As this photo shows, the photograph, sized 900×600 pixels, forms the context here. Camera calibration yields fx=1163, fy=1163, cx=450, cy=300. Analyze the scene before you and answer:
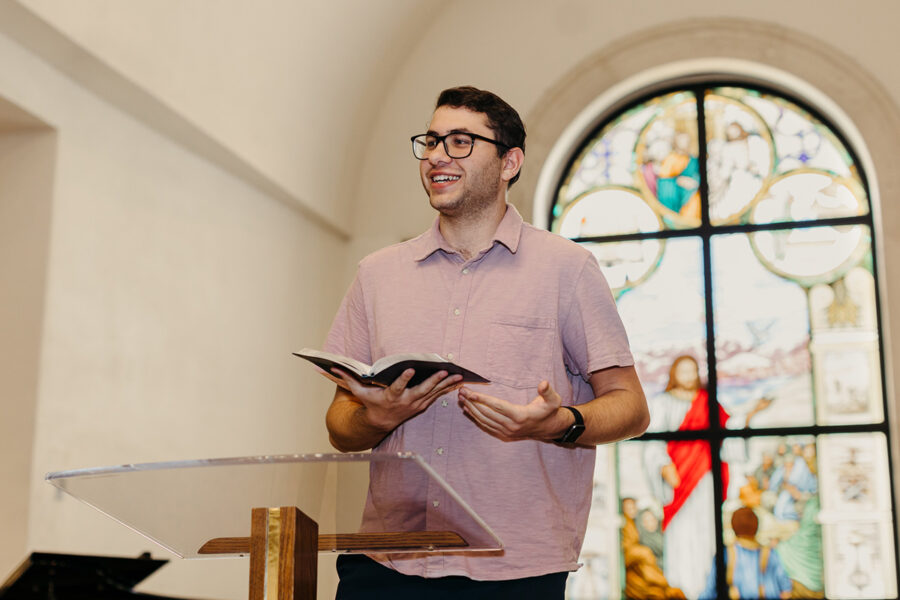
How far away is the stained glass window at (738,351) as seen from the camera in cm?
649

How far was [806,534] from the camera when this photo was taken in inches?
254

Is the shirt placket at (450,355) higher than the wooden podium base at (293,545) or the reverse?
higher

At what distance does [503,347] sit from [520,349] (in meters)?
0.04

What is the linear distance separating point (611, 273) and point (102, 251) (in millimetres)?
3369

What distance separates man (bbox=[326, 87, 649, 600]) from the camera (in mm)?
2258

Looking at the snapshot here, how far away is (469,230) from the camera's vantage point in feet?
8.84

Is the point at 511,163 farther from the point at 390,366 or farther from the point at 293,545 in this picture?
the point at 293,545

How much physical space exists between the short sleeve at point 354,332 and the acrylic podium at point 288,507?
2.77ft

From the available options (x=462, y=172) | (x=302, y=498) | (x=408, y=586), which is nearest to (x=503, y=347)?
(x=462, y=172)

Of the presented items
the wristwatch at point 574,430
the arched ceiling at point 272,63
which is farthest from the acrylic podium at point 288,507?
the arched ceiling at point 272,63

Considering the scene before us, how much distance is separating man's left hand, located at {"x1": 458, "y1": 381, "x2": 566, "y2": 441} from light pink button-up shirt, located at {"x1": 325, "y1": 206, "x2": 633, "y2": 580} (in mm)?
160

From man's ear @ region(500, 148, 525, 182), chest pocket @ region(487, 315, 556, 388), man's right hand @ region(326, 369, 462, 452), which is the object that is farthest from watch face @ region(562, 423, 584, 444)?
man's ear @ region(500, 148, 525, 182)

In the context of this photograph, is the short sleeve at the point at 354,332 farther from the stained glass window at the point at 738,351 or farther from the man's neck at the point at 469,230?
the stained glass window at the point at 738,351

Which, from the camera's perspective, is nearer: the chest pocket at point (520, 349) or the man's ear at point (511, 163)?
the chest pocket at point (520, 349)
